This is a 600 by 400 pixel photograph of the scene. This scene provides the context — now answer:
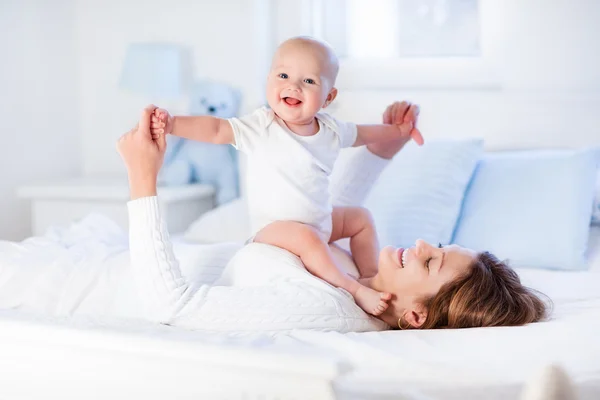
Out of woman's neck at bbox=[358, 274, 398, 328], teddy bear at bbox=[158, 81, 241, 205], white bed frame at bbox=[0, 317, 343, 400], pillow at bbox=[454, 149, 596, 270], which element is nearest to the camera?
white bed frame at bbox=[0, 317, 343, 400]

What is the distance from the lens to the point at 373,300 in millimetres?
1347

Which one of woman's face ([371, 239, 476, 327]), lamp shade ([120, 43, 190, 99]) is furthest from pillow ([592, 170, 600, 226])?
lamp shade ([120, 43, 190, 99])

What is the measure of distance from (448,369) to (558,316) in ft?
1.51

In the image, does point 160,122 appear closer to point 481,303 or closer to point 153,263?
point 153,263

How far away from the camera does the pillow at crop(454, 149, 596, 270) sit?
6.39 ft

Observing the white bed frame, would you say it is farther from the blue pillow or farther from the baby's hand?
the blue pillow

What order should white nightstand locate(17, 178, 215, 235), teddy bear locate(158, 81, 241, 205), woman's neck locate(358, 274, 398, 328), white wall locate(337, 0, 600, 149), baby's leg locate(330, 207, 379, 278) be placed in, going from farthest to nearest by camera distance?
teddy bear locate(158, 81, 241, 205), white nightstand locate(17, 178, 215, 235), white wall locate(337, 0, 600, 149), baby's leg locate(330, 207, 379, 278), woman's neck locate(358, 274, 398, 328)

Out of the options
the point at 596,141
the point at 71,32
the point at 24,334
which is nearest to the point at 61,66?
the point at 71,32

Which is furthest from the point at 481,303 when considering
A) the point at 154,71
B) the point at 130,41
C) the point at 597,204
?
the point at 130,41

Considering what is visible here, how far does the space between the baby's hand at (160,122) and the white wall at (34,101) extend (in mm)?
1937

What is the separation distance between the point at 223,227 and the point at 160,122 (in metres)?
1.08

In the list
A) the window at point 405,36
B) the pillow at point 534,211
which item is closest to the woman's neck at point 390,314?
the pillow at point 534,211

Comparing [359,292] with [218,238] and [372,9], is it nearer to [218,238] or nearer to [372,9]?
[218,238]

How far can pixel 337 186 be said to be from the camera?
6.09 feet
